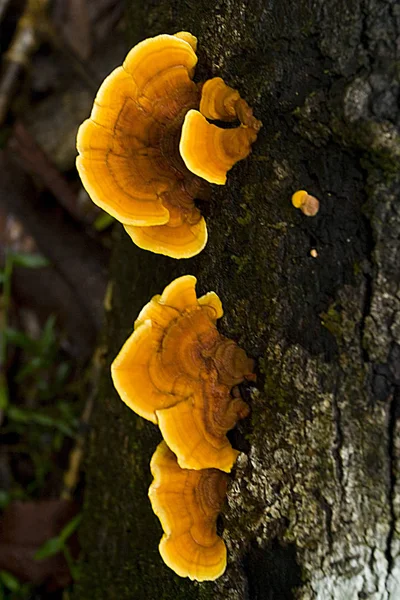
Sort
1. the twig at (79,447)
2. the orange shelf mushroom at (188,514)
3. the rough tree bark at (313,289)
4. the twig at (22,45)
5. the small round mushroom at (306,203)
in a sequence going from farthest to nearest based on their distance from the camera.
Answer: the twig at (22,45), the twig at (79,447), the orange shelf mushroom at (188,514), the small round mushroom at (306,203), the rough tree bark at (313,289)

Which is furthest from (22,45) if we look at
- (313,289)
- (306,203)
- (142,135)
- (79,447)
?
(313,289)

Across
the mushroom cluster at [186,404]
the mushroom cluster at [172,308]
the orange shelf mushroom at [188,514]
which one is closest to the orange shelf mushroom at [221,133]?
the mushroom cluster at [172,308]

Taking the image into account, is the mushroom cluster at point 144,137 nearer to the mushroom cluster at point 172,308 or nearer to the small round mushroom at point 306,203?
the mushroom cluster at point 172,308

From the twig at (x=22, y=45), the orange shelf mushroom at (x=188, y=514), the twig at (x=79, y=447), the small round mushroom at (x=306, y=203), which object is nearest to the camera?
the small round mushroom at (x=306, y=203)

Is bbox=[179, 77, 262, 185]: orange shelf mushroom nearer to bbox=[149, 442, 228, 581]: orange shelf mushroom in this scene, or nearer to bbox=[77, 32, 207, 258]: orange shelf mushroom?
bbox=[77, 32, 207, 258]: orange shelf mushroom

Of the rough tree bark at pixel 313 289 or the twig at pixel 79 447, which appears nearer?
the rough tree bark at pixel 313 289

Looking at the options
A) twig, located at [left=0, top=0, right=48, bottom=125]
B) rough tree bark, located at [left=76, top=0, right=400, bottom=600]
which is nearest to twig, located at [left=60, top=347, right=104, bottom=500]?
rough tree bark, located at [left=76, top=0, right=400, bottom=600]

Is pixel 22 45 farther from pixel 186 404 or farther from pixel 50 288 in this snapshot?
pixel 186 404
